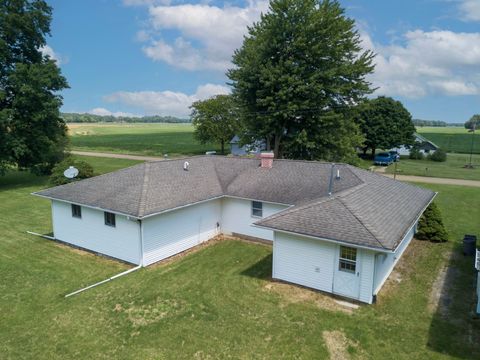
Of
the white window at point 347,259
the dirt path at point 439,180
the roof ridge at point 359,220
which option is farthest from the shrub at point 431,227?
the dirt path at point 439,180

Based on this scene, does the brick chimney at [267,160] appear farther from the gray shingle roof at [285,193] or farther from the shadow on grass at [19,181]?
the shadow on grass at [19,181]

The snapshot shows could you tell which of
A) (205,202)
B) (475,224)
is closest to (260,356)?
(205,202)

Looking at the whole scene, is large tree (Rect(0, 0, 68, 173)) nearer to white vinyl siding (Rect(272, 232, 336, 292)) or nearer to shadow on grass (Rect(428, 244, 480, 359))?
white vinyl siding (Rect(272, 232, 336, 292))

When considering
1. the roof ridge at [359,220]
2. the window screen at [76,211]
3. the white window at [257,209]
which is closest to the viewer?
the roof ridge at [359,220]

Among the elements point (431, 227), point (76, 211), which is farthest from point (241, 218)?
point (431, 227)

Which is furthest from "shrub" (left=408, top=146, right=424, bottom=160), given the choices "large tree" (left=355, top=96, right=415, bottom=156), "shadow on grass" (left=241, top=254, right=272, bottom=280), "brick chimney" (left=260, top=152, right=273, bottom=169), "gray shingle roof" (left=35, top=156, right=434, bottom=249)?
"shadow on grass" (left=241, top=254, right=272, bottom=280)

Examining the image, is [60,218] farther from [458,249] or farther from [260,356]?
[458,249]

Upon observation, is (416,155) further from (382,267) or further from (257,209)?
(382,267)
